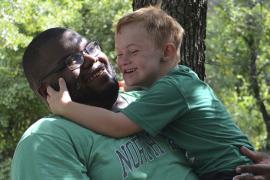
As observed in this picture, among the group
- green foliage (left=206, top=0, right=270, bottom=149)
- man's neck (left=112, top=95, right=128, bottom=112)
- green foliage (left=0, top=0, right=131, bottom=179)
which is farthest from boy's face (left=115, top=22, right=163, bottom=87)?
green foliage (left=206, top=0, right=270, bottom=149)

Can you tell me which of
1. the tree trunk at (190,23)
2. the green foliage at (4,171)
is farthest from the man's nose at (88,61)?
the green foliage at (4,171)

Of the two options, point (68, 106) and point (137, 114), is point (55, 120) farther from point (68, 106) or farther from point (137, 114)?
point (137, 114)

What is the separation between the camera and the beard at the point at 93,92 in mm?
2648

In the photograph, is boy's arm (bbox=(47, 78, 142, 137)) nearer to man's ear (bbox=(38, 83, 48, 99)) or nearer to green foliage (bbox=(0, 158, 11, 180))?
man's ear (bbox=(38, 83, 48, 99))

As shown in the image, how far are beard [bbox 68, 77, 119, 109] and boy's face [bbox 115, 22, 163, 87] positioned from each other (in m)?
0.34

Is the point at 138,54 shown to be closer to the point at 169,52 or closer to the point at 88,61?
the point at 169,52

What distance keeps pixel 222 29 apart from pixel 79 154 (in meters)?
18.8

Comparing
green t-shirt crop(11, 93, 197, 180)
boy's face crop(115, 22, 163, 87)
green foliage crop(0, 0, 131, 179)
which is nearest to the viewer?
green t-shirt crop(11, 93, 197, 180)

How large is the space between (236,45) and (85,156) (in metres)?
18.1

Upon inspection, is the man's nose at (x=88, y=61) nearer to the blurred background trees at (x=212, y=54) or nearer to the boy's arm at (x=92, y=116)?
the boy's arm at (x=92, y=116)

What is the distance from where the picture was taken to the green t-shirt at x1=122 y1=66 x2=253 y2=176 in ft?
8.81

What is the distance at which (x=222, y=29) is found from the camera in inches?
813

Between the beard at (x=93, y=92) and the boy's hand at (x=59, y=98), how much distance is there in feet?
0.14

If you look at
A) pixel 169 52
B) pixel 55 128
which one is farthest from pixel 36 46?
pixel 169 52
